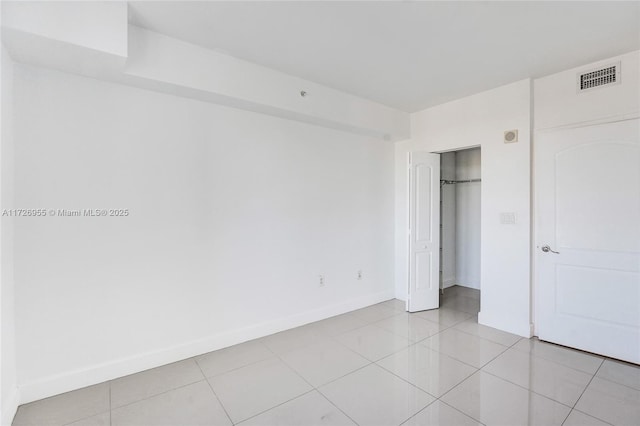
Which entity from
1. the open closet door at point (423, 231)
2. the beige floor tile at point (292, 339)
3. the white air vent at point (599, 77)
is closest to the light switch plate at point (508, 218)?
the open closet door at point (423, 231)

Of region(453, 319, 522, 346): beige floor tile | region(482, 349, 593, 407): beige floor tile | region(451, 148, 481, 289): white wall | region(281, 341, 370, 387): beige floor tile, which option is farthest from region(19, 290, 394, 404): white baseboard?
region(451, 148, 481, 289): white wall

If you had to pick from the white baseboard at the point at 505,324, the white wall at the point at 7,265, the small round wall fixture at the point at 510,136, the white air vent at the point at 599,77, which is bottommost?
the white baseboard at the point at 505,324

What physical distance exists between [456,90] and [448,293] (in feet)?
10.4

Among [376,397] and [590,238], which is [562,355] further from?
[376,397]

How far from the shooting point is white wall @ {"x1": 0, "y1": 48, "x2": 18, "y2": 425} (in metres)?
1.89

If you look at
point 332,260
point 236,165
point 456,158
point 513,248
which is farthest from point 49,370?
point 456,158

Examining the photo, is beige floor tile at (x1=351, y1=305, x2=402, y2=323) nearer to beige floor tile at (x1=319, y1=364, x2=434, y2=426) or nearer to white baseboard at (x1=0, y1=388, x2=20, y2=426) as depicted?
beige floor tile at (x1=319, y1=364, x2=434, y2=426)

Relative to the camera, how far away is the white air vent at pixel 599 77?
279cm

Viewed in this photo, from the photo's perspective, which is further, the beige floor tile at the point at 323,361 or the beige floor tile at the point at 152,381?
the beige floor tile at the point at 323,361

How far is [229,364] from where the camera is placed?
2719 mm

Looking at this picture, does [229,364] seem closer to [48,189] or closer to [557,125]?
[48,189]

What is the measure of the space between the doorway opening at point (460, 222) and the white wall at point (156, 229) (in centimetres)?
233

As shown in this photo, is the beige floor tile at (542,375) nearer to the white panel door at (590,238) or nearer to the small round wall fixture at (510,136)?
the white panel door at (590,238)

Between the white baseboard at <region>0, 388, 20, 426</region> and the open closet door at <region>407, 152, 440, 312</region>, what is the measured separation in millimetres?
3842
